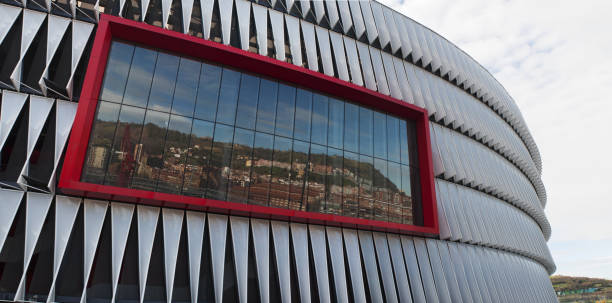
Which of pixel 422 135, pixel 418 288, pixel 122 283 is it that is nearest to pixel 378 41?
pixel 422 135

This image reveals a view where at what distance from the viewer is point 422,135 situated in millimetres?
21359

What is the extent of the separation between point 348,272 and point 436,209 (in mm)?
6259

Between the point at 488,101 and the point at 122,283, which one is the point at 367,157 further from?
the point at 488,101

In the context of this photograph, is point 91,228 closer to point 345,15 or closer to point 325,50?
point 325,50

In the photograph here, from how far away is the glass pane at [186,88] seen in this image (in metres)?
15.2

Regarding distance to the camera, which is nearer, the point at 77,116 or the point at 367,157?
the point at 77,116

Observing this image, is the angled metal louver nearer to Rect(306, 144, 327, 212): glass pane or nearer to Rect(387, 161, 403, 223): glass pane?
Rect(306, 144, 327, 212): glass pane

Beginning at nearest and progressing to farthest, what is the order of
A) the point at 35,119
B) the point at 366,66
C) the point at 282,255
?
1. the point at 35,119
2. the point at 282,255
3. the point at 366,66

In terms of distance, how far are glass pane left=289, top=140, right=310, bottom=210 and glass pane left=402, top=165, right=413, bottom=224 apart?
20.1 ft

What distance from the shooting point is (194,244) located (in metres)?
14.0

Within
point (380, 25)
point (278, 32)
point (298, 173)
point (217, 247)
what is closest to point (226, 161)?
point (298, 173)

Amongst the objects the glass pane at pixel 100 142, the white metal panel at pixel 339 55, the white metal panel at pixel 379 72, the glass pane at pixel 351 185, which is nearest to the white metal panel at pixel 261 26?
the white metal panel at pixel 339 55

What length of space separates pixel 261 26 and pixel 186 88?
5.12 metres

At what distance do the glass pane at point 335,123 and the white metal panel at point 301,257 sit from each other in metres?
4.51
